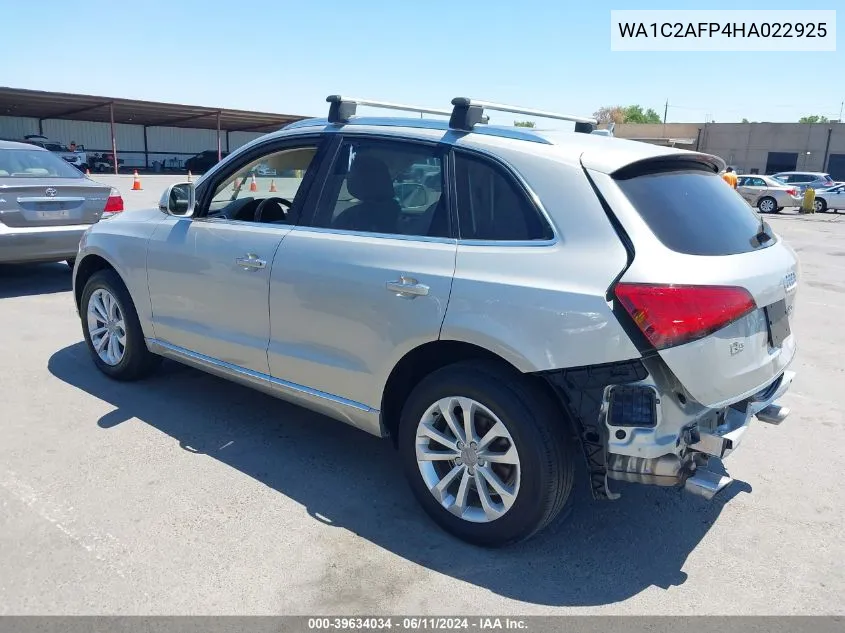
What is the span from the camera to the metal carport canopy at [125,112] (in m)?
33.0

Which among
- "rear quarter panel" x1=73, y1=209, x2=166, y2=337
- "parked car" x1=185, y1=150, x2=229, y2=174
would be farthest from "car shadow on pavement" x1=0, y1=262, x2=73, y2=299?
"parked car" x1=185, y1=150, x2=229, y2=174

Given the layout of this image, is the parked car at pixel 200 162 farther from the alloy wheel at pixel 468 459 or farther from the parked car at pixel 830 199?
the alloy wheel at pixel 468 459

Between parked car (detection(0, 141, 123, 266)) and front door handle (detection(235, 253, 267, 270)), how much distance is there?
15.9 feet

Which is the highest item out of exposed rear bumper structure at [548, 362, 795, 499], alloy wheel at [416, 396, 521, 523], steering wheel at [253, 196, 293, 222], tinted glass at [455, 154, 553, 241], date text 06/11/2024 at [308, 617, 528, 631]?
tinted glass at [455, 154, 553, 241]

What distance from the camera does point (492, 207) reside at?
3.04 m

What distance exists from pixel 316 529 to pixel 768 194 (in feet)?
98.3

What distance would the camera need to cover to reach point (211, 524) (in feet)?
10.5

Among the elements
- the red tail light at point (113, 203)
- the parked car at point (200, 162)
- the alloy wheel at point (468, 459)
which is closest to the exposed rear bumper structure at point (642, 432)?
the alloy wheel at point (468, 459)

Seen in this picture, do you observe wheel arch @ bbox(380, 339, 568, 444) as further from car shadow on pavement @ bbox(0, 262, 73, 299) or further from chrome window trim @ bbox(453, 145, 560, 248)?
car shadow on pavement @ bbox(0, 262, 73, 299)

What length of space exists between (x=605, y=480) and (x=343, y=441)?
6.05 feet

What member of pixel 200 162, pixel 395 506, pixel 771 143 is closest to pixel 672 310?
pixel 395 506

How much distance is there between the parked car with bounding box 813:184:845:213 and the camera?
95.4 feet

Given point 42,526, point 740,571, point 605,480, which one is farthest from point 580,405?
point 42,526

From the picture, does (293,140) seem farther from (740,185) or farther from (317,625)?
(740,185)
